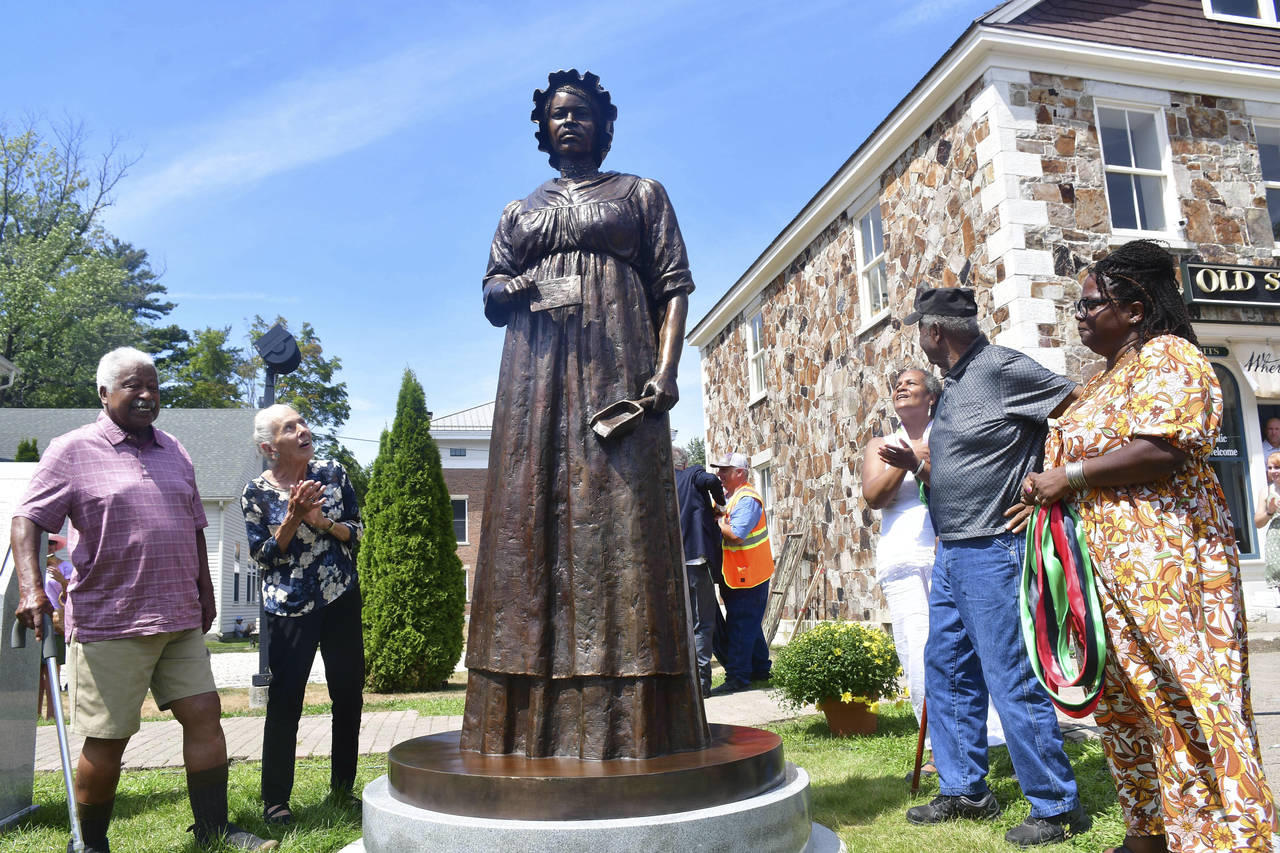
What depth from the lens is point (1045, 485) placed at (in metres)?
2.79

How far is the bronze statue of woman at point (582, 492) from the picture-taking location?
2.90m

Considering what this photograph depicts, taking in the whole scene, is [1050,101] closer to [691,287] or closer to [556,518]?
[691,287]

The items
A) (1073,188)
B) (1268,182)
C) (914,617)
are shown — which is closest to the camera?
(914,617)

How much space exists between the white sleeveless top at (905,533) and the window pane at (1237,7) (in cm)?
1132

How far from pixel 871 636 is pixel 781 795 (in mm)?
3210

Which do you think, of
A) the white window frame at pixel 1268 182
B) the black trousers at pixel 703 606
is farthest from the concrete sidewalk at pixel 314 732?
the white window frame at pixel 1268 182

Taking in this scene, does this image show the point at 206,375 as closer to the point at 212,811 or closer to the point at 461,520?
the point at 461,520

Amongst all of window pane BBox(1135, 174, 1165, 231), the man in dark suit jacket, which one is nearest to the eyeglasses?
the man in dark suit jacket

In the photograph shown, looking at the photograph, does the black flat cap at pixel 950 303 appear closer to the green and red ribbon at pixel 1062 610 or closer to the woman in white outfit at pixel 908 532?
the woman in white outfit at pixel 908 532

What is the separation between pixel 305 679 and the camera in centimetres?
405

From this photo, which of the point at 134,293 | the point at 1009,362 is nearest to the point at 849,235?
the point at 1009,362

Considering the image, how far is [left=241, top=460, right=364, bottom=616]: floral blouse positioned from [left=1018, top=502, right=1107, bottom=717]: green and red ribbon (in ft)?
9.46

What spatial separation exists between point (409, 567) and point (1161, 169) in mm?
9440

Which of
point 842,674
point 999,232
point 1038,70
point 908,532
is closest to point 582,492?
point 908,532
